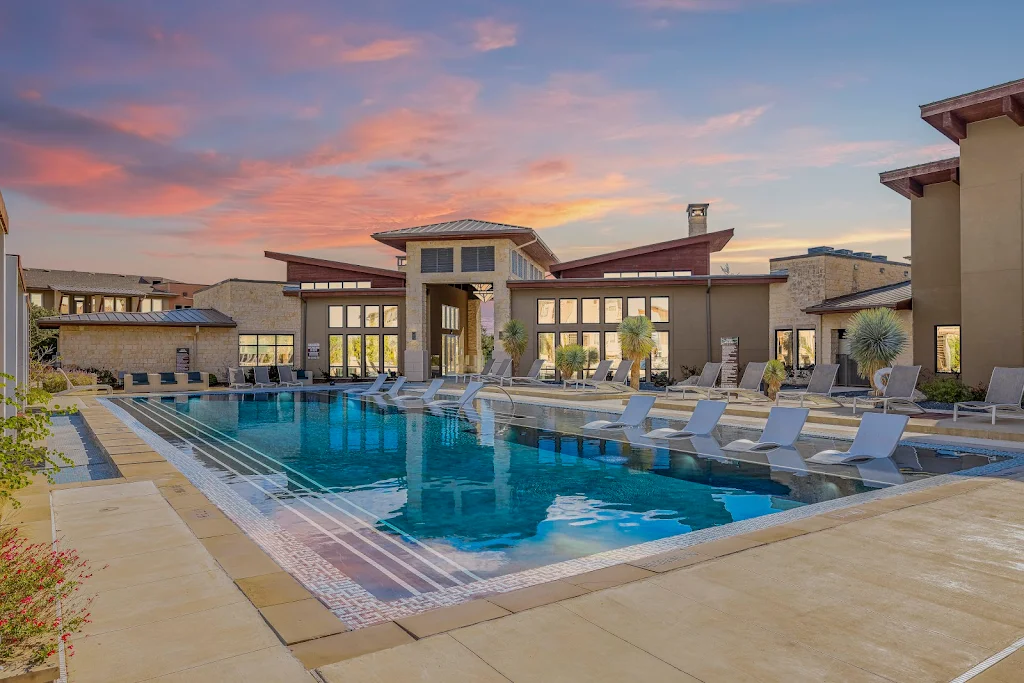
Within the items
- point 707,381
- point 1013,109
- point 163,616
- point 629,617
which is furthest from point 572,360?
point 163,616

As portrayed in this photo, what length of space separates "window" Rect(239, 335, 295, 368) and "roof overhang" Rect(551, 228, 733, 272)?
12916 mm

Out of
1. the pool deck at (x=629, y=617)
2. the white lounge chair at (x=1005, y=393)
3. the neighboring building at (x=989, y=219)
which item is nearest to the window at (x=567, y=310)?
the neighboring building at (x=989, y=219)

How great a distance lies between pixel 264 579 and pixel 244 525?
2.24 m

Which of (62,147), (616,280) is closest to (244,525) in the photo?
(62,147)

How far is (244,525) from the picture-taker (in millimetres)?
6227

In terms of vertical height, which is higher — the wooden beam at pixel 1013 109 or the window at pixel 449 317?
the wooden beam at pixel 1013 109

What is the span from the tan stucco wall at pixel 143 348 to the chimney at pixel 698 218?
21969mm

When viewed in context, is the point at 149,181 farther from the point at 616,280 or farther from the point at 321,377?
the point at 616,280

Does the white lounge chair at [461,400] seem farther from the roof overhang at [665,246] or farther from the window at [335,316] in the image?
the window at [335,316]

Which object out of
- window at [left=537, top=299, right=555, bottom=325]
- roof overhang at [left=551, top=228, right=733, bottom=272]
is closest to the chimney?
roof overhang at [left=551, top=228, right=733, bottom=272]

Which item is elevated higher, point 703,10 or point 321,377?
point 703,10

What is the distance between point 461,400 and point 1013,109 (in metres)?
14.2

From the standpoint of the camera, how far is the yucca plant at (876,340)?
653 inches

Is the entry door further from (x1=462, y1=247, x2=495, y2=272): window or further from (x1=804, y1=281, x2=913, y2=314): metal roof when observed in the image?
(x1=804, y1=281, x2=913, y2=314): metal roof
